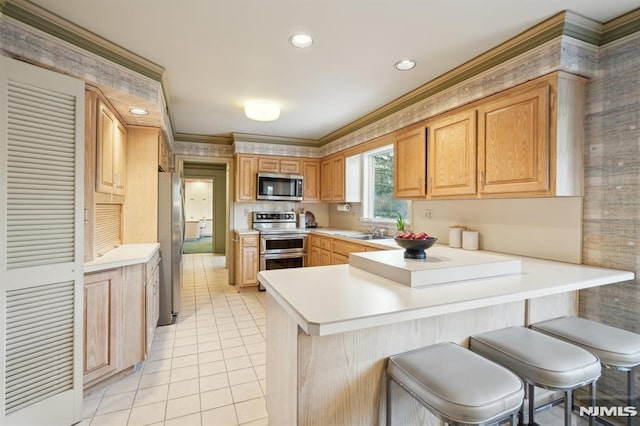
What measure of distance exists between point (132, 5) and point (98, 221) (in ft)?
5.74

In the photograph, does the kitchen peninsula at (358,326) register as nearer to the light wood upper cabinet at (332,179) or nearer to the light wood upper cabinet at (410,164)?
the light wood upper cabinet at (410,164)

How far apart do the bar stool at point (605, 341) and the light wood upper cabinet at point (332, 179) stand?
331 centimetres

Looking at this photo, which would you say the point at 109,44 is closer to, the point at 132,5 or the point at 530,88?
the point at 132,5

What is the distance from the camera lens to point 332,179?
16.3 feet

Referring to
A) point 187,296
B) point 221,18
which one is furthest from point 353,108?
point 187,296

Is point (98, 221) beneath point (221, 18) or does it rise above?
beneath

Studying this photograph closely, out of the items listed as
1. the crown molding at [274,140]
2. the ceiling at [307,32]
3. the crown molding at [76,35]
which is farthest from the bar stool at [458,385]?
the crown molding at [274,140]

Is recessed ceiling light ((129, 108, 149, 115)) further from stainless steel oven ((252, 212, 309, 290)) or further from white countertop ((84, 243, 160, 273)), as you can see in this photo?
stainless steel oven ((252, 212, 309, 290))

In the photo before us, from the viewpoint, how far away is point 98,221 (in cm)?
267

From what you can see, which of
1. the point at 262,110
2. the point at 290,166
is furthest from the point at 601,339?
the point at 290,166

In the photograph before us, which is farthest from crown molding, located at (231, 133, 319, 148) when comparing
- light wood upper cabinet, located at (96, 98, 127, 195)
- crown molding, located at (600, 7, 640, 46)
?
crown molding, located at (600, 7, 640, 46)

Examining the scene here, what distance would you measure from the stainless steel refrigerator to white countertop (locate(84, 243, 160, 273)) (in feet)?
0.79

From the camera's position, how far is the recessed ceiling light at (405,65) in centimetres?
243

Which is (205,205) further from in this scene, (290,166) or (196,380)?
(196,380)
